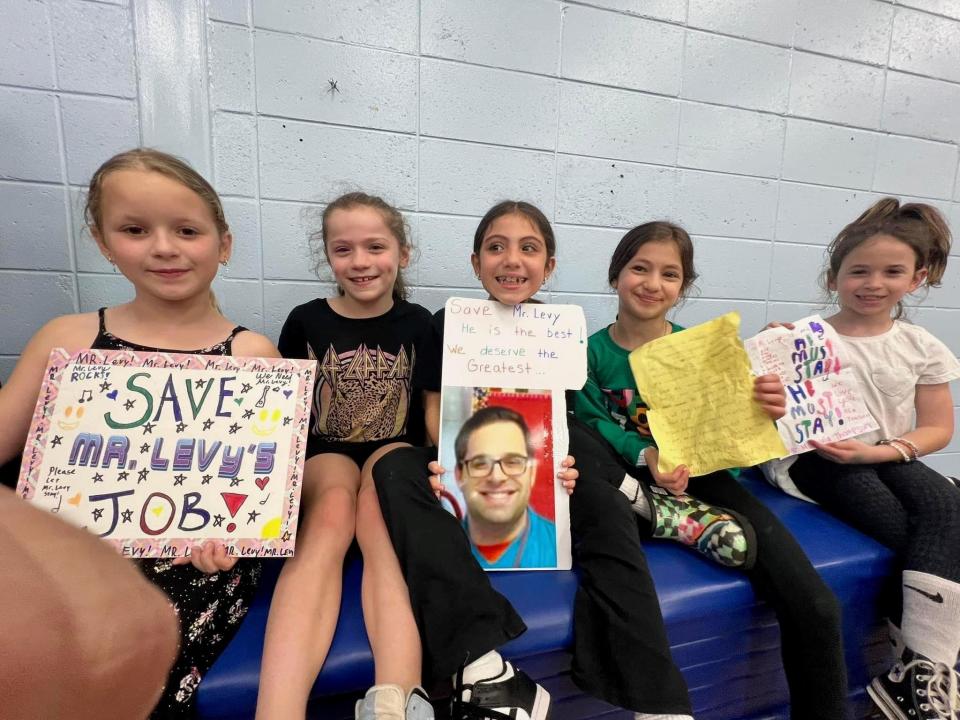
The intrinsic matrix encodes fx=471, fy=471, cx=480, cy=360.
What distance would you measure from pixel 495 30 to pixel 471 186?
39 cm

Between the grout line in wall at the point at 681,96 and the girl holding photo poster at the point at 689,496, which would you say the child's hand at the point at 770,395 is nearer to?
the girl holding photo poster at the point at 689,496

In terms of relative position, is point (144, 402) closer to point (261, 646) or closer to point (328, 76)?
point (261, 646)

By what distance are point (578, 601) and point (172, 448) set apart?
27.5 inches

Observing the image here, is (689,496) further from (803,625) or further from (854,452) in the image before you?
(854,452)

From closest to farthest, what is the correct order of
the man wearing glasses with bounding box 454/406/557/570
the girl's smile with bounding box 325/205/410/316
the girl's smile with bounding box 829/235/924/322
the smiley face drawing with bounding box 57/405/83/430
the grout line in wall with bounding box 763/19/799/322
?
the smiley face drawing with bounding box 57/405/83/430
the man wearing glasses with bounding box 454/406/557/570
the girl's smile with bounding box 325/205/410/316
the girl's smile with bounding box 829/235/924/322
the grout line in wall with bounding box 763/19/799/322

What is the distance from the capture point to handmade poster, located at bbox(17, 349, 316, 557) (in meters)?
0.70

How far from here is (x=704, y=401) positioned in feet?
3.17

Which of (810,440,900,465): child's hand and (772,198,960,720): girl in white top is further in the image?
(810,440,900,465): child's hand

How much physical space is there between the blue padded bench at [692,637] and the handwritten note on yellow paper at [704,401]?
200 mm

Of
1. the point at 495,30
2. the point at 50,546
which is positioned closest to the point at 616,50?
the point at 495,30

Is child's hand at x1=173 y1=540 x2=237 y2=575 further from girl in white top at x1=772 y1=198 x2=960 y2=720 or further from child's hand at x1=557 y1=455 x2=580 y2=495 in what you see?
girl in white top at x1=772 y1=198 x2=960 y2=720

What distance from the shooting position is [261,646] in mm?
667

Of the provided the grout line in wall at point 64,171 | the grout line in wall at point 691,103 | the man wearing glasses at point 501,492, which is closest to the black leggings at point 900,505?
the man wearing glasses at point 501,492

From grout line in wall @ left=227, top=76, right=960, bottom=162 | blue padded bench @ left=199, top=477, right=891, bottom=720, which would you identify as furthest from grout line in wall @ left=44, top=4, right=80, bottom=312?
blue padded bench @ left=199, top=477, right=891, bottom=720
